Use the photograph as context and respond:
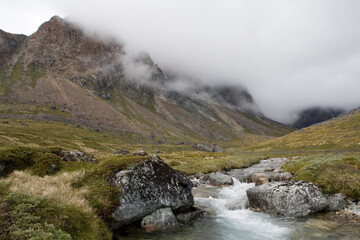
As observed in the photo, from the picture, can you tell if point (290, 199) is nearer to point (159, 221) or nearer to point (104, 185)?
point (159, 221)

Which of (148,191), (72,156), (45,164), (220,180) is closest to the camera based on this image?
(148,191)

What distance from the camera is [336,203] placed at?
59.2 feet

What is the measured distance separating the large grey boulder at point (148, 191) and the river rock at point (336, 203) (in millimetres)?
11749

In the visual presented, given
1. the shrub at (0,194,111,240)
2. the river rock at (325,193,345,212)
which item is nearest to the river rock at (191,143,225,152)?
the river rock at (325,193,345,212)

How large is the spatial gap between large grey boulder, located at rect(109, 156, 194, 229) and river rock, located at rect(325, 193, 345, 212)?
11749 mm

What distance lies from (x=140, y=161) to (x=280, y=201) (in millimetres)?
12288

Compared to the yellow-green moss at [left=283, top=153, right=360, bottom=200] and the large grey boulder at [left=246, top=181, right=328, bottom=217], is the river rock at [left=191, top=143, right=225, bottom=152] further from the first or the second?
the large grey boulder at [left=246, top=181, right=328, bottom=217]

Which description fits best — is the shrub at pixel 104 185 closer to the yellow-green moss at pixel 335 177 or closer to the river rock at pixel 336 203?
the river rock at pixel 336 203

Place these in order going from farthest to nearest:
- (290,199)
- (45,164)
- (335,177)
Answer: (335,177) < (290,199) < (45,164)

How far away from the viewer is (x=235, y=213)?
18922 millimetres

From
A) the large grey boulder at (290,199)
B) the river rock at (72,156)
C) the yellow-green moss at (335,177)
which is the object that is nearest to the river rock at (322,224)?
the large grey boulder at (290,199)

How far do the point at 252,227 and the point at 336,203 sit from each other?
803cm

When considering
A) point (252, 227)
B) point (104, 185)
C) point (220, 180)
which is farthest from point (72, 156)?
point (220, 180)

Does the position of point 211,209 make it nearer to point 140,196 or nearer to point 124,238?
point 140,196
